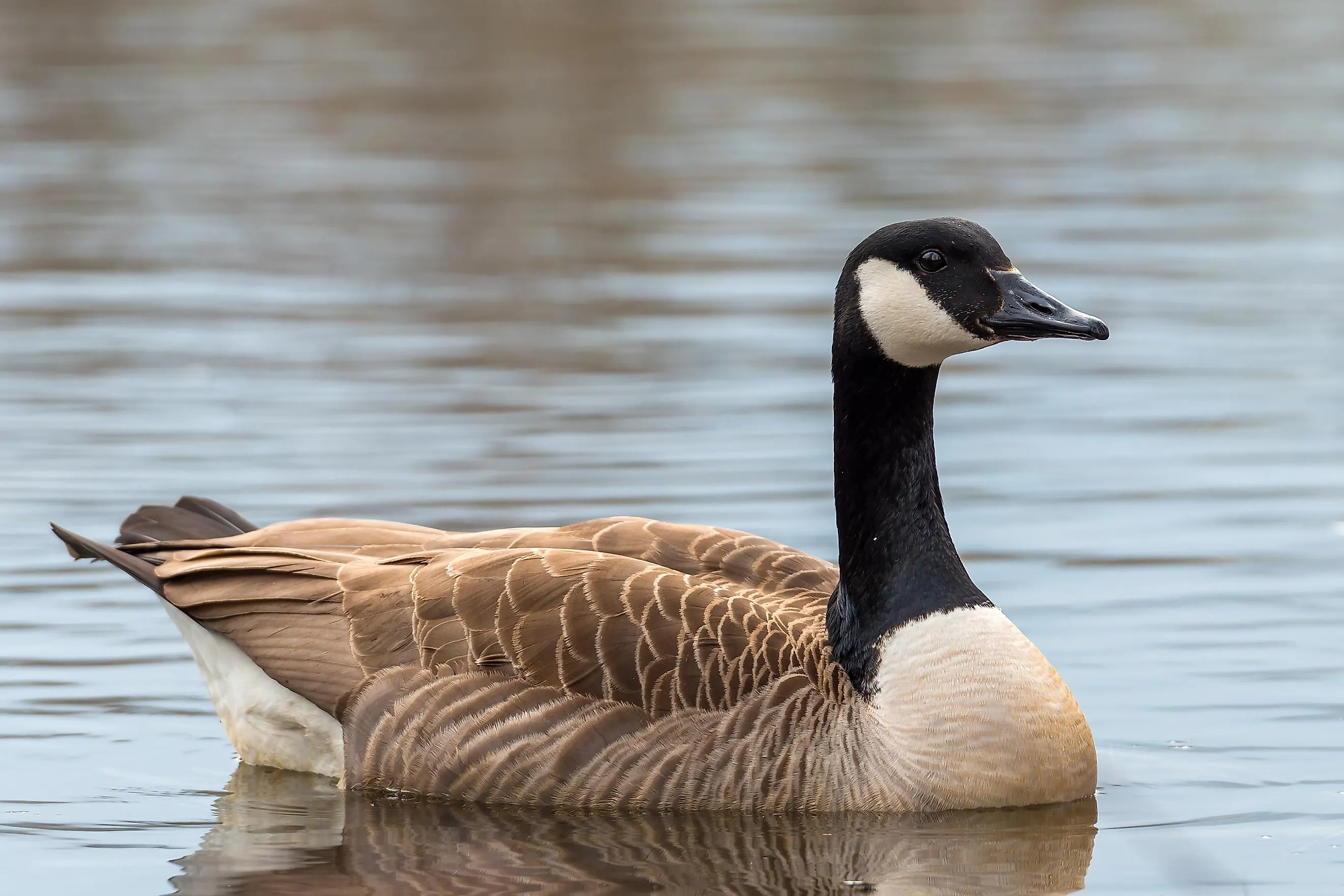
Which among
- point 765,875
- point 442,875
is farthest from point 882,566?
point 442,875

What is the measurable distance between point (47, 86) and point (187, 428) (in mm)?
18758

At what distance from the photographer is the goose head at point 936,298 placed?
28.0 ft

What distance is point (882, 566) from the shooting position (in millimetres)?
8766

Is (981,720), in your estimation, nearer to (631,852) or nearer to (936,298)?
(631,852)

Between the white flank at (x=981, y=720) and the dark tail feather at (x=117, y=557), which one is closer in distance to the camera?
the white flank at (x=981, y=720)

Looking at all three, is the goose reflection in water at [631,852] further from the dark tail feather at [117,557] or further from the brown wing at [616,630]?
Result: the dark tail feather at [117,557]

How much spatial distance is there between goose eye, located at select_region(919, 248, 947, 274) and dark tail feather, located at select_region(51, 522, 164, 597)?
3.50 m

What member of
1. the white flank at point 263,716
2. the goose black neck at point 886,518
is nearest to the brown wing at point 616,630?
the goose black neck at point 886,518

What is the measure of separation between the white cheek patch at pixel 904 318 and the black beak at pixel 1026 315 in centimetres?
10

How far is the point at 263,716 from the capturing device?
929 cm

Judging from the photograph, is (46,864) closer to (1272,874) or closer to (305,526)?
(305,526)

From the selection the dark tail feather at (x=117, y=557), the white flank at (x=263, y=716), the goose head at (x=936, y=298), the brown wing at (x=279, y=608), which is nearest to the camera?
the goose head at (x=936, y=298)

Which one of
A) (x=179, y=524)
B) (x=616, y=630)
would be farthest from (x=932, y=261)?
(x=179, y=524)

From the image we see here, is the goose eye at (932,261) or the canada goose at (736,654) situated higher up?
the goose eye at (932,261)
